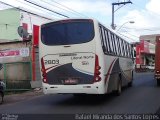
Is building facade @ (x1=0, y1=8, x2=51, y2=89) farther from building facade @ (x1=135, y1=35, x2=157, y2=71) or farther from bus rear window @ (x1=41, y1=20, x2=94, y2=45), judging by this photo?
building facade @ (x1=135, y1=35, x2=157, y2=71)

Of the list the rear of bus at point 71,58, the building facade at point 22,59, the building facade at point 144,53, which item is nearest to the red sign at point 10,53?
the building facade at point 22,59

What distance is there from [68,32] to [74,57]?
1.01m

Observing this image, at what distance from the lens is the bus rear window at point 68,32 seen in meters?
14.9

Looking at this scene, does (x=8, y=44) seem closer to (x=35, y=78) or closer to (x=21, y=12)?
(x=35, y=78)

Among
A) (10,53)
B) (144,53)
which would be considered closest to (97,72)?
(10,53)

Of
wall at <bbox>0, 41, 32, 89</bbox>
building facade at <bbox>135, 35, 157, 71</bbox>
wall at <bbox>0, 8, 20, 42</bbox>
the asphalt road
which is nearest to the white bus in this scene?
the asphalt road

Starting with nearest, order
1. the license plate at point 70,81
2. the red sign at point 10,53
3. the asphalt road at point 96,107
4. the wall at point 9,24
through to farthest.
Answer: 1. the asphalt road at point 96,107
2. the license plate at point 70,81
3. the red sign at point 10,53
4. the wall at point 9,24

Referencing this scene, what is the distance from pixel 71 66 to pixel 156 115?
165 inches

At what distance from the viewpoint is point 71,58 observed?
15.0 meters

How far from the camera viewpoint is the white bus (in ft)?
48.2

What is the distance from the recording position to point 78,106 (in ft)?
49.1

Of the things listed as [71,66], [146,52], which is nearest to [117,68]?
[71,66]

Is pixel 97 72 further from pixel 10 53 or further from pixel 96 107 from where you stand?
pixel 10 53

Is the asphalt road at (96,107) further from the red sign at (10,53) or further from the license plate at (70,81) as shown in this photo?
the red sign at (10,53)
